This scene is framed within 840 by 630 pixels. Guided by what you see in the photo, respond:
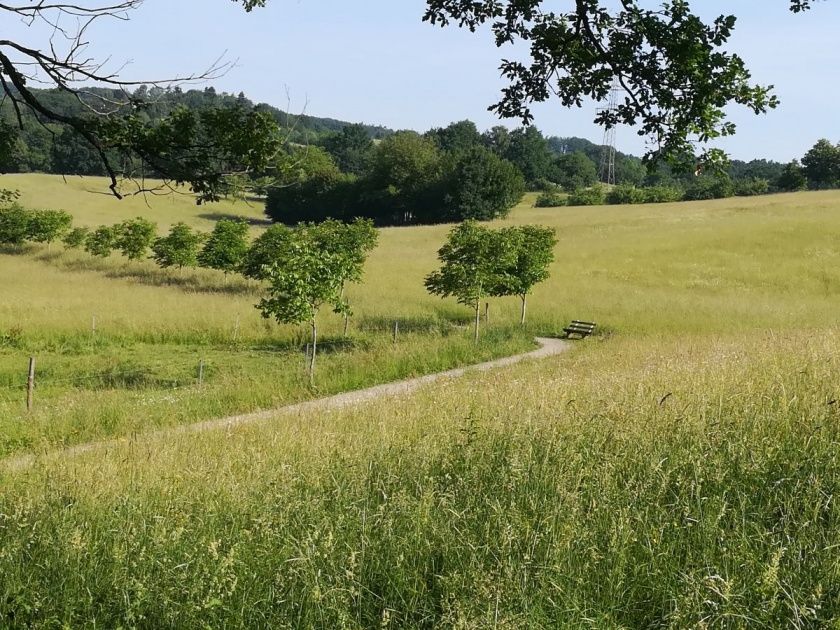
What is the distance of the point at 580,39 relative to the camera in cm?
624

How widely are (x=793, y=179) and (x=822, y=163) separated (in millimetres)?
4768

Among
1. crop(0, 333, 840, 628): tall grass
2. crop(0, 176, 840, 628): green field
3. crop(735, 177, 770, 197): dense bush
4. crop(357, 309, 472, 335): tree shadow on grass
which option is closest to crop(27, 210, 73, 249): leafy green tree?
crop(357, 309, 472, 335): tree shadow on grass

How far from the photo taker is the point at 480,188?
84000 mm

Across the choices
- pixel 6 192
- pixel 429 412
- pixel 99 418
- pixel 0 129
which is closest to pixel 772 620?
pixel 429 412

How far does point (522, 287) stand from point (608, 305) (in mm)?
5972

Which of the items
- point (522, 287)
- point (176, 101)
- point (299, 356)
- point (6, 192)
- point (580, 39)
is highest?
point (580, 39)

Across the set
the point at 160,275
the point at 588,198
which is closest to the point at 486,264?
the point at 160,275

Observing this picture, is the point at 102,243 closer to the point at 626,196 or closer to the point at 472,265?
the point at 472,265

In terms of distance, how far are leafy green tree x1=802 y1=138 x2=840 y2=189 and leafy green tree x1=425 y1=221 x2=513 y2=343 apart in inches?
3125

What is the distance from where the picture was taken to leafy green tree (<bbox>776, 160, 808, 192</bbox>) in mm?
94438

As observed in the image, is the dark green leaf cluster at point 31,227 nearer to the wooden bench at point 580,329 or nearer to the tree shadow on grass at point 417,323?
the tree shadow on grass at point 417,323

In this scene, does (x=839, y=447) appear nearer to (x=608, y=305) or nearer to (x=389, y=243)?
(x=608, y=305)

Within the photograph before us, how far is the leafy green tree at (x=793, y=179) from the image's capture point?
9444 centimetres

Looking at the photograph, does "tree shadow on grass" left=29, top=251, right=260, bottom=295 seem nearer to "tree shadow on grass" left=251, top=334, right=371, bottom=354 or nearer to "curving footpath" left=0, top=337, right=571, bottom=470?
"tree shadow on grass" left=251, top=334, right=371, bottom=354
